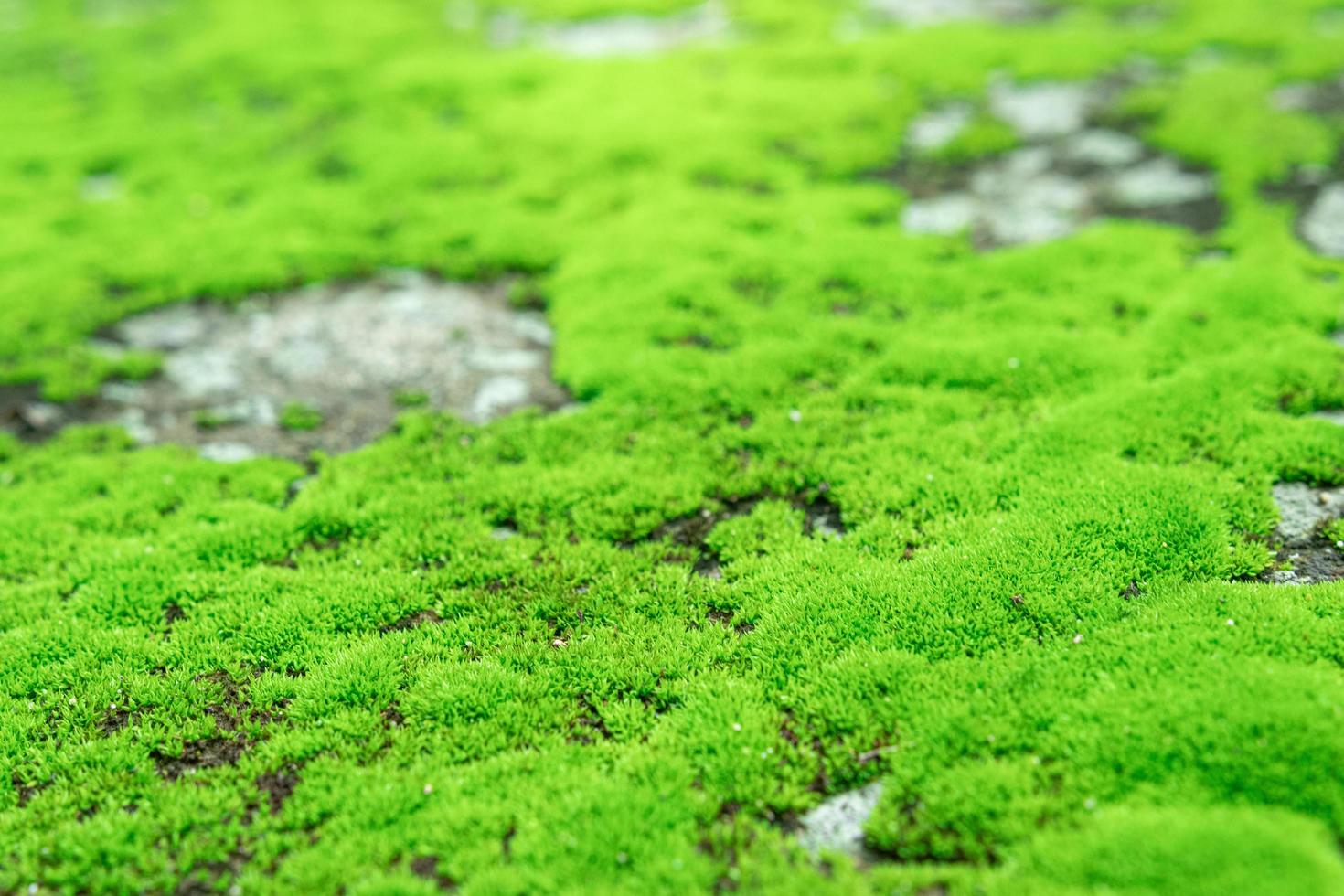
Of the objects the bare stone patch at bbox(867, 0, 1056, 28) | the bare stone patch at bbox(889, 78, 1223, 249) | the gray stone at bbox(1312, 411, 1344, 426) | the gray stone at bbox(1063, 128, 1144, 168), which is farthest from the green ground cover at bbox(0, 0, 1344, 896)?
the bare stone patch at bbox(867, 0, 1056, 28)

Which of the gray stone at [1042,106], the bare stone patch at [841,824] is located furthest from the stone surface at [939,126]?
the bare stone patch at [841,824]

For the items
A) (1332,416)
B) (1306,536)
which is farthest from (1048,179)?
(1306,536)

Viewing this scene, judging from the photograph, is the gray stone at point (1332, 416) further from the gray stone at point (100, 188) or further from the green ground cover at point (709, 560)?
the gray stone at point (100, 188)

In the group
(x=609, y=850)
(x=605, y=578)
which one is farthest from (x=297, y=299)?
(x=609, y=850)

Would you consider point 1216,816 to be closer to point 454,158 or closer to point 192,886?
point 192,886

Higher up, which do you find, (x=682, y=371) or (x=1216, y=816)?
(x=682, y=371)

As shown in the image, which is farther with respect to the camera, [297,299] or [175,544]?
[297,299]

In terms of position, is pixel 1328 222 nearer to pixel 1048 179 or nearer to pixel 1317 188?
pixel 1317 188
